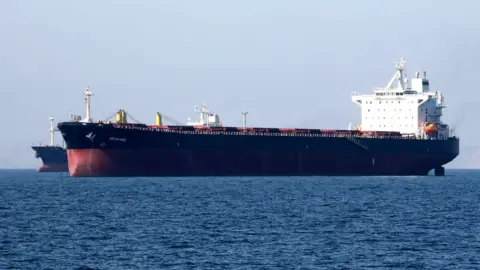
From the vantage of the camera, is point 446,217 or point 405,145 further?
point 405,145

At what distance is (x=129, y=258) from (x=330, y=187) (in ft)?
119

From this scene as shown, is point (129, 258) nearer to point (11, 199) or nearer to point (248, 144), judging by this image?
point (11, 199)

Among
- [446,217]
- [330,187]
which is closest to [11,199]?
[330,187]

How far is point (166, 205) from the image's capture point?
156ft

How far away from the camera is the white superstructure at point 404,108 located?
83.5 metres

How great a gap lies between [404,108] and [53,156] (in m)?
53.3

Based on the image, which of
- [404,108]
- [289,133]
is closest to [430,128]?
[404,108]

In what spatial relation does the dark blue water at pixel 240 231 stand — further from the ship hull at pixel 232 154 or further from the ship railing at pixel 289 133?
the ship railing at pixel 289 133

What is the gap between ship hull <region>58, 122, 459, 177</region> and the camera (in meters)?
68.1

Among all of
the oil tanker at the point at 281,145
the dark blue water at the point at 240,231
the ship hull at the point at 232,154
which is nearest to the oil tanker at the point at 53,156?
the oil tanker at the point at 281,145

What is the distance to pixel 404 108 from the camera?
276ft

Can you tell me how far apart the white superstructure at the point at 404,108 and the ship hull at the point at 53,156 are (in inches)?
1803

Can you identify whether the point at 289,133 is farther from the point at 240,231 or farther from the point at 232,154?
the point at 240,231

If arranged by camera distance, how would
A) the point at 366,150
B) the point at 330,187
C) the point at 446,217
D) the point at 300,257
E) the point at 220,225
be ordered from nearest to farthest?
1. the point at 300,257
2. the point at 220,225
3. the point at 446,217
4. the point at 330,187
5. the point at 366,150
